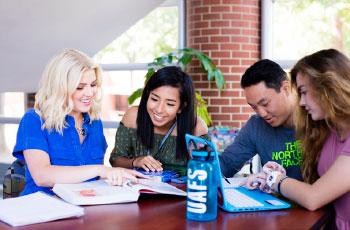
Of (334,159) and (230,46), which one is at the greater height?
(230,46)

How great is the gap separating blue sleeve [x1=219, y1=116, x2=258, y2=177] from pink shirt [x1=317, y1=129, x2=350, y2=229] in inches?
22.3

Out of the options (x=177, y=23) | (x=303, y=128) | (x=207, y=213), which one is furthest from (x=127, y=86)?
(x=207, y=213)

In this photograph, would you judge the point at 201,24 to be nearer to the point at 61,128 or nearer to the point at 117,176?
the point at 61,128

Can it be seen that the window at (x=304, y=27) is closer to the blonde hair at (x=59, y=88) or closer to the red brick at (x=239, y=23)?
the red brick at (x=239, y=23)

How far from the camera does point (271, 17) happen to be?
445 centimetres

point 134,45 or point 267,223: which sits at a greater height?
point 134,45

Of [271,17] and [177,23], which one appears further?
[177,23]

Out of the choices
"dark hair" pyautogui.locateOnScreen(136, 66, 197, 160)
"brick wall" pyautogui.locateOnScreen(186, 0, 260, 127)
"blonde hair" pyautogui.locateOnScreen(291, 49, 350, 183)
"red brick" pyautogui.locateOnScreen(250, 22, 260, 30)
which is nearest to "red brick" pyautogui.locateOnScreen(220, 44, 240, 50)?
"brick wall" pyautogui.locateOnScreen(186, 0, 260, 127)

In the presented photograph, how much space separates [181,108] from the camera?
227 cm

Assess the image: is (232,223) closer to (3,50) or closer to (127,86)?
(3,50)

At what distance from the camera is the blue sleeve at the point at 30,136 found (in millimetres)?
1749

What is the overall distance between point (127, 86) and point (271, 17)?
6.02 feet

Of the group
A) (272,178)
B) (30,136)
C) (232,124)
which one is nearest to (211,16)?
(232,124)

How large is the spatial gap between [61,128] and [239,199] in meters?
0.85
